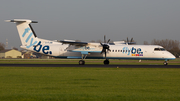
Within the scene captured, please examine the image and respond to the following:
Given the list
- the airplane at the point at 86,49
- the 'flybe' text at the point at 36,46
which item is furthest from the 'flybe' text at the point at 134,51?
the 'flybe' text at the point at 36,46

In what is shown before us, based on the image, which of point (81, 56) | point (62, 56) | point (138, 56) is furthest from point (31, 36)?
point (138, 56)

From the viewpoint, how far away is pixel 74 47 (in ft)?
123

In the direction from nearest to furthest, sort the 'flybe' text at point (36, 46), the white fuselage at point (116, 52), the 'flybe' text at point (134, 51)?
the white fuselage at point (116, 52), the 'flybe' text at point (134, 51), the 'flybe' text at point (36, 46)

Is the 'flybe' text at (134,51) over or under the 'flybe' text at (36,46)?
under

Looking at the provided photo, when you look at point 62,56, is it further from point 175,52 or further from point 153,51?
point 175,52

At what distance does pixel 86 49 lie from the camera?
37.3 m

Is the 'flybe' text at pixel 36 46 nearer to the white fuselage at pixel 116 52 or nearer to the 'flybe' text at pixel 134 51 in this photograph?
the white fuselage at pixel 116 52

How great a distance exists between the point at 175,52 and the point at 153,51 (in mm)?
63052

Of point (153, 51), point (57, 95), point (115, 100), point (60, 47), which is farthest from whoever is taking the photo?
point (60, 47)

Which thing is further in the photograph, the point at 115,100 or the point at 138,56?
the point at 138,56

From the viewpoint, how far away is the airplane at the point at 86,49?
36188mm

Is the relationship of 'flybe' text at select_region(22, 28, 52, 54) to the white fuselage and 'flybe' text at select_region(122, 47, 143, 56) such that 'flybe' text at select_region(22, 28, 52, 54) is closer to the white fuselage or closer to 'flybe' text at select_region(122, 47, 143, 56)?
the white fuselage

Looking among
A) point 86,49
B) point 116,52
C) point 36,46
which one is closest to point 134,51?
point 116,52

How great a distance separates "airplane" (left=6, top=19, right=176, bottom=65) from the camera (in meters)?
36.2
